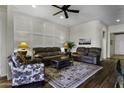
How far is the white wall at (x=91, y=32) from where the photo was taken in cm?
644

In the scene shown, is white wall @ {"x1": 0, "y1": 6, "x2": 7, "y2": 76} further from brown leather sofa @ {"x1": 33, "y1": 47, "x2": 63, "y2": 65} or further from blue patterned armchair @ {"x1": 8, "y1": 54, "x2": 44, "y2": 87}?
brown leather sofa @ {"x1": 33, "y1": 47, "x2": 63, "y2": 65}

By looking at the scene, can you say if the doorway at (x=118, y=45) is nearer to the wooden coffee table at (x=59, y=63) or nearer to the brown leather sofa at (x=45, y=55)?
the brown leather sofa at (x=45, y=55)

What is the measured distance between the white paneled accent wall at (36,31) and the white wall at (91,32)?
997mm

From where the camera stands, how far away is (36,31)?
5.64m

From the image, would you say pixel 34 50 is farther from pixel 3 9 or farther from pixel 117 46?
pixel 117 46

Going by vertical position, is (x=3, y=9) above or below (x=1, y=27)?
above

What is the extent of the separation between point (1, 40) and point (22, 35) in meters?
1.88

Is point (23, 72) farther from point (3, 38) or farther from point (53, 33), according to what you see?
point (53, 33)

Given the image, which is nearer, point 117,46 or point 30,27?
point 30,27

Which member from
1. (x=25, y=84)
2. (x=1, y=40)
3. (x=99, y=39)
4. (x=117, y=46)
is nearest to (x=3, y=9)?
(x=1, y=40)

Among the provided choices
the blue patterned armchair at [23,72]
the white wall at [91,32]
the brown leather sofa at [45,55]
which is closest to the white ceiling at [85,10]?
the white wall at [91,32]

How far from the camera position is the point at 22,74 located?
2449 millimetres
